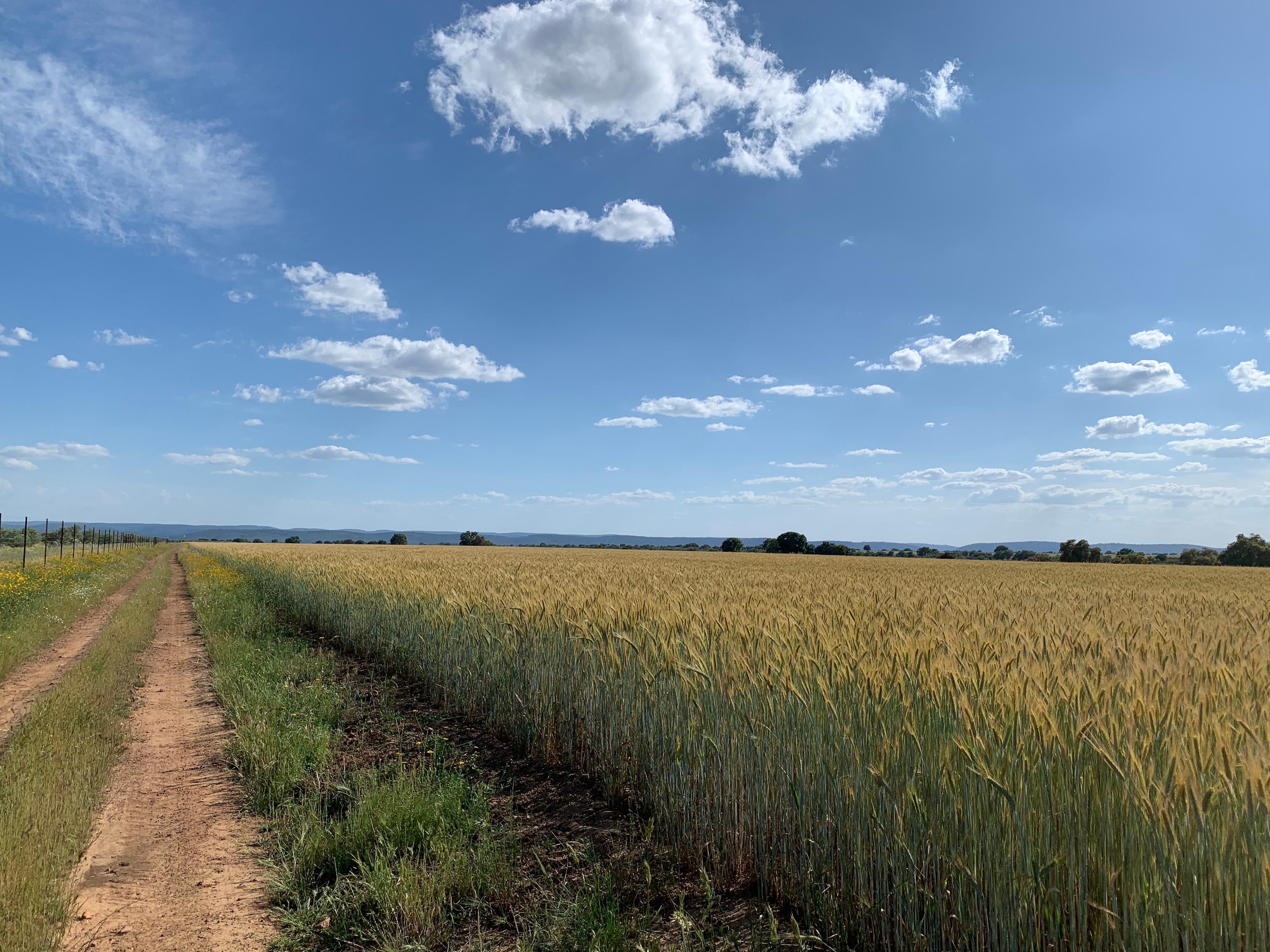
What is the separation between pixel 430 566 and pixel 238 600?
7043 millimetres

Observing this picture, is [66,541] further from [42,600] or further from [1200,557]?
[1200,557]

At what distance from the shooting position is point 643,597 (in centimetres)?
705

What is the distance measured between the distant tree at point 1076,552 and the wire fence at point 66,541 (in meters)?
69.1

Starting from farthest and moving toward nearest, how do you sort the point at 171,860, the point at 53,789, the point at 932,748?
the point at 53,789 < the point at 171,860 < the point at 932,748

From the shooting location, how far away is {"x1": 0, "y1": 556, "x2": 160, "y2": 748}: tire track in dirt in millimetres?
7512

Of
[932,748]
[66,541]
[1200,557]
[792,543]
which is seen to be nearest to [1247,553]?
[1200,557]

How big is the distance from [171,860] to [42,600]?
55.4 ft

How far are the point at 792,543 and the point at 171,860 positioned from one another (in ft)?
268

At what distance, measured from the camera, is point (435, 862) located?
4.08m

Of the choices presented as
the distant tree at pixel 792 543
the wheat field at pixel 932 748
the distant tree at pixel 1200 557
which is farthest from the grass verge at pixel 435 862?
the distant tree at pixel 792 543

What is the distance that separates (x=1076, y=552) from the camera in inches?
2234

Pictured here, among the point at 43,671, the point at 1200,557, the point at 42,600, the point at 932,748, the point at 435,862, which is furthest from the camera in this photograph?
the point at 1200,557

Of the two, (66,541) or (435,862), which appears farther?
(66,541)

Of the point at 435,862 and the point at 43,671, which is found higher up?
the point at 435,862
